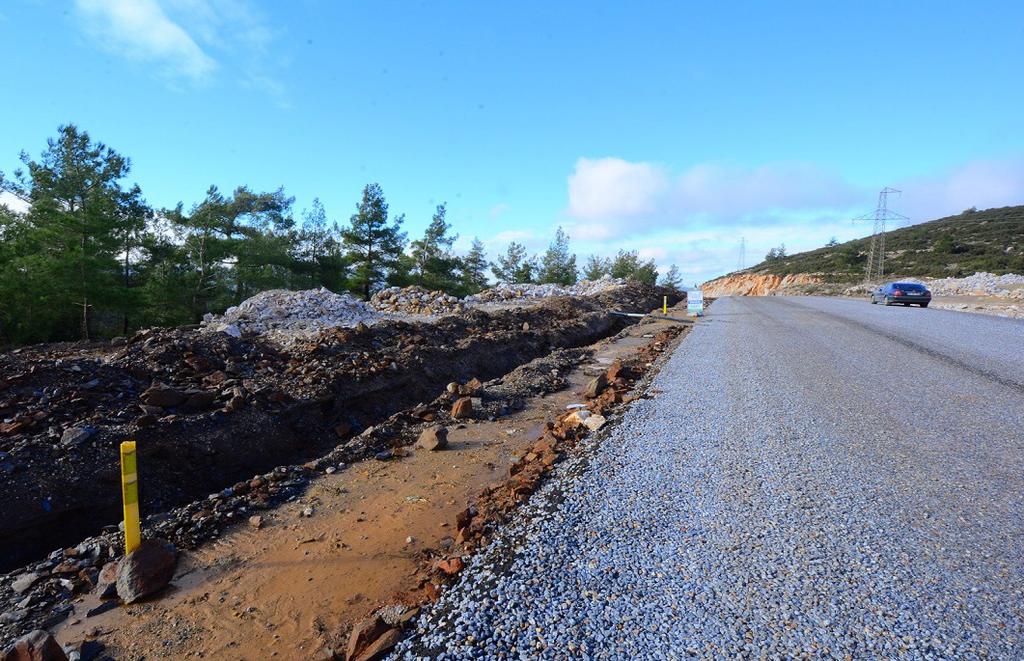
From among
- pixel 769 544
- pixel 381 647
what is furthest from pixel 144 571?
pixel 769 544

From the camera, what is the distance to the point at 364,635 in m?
2.57

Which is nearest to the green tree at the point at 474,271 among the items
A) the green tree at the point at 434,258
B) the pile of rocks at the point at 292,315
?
the green tree at the point at 434,258

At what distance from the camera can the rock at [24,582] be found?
150 inches

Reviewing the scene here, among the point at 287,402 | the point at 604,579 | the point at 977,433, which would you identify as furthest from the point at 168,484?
the point at 977,433

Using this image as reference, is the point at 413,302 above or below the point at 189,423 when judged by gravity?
above

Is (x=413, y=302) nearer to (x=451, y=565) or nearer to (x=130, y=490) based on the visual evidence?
(x=130, y=490)

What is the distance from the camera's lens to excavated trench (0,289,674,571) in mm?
5117

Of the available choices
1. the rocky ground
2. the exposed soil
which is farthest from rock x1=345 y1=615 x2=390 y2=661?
the rocky ground

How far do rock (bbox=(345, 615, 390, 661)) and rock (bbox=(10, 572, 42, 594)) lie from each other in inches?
120

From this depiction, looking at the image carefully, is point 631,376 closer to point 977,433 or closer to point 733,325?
point 977,433

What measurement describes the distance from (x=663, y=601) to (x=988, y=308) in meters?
24.4

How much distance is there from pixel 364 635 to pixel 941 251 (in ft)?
218

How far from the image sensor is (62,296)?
16.1 metres

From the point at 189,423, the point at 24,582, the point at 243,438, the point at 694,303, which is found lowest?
the point at 24,582
